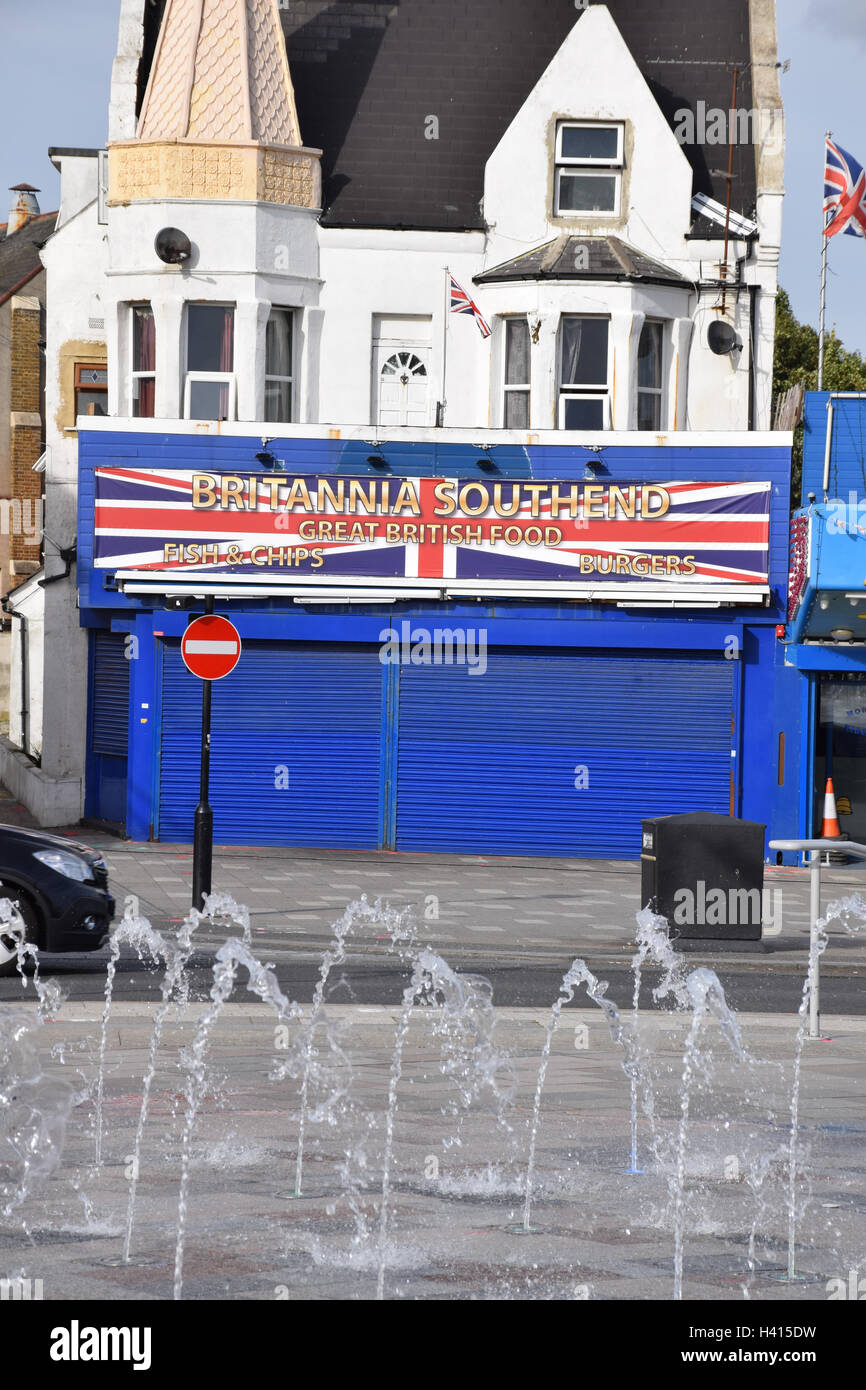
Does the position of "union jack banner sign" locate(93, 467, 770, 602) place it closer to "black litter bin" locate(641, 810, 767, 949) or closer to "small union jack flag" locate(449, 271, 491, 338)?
"small union jack flag" locate(449, 271, 491, 338)

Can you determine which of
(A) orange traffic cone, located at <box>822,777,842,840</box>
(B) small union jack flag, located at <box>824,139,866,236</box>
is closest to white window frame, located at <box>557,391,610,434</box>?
(B) small union jack flag, located at <box>824,139,866,236</box>

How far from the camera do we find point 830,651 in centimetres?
2548

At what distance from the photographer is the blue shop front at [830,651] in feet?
82.6

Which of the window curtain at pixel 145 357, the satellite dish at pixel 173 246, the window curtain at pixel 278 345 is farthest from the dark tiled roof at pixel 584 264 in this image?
the window curtain at pixel 145 357

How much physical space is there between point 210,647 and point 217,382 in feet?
27.7

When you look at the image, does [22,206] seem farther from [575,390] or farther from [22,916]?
[22,916]

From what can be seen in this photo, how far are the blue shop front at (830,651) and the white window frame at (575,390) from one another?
Result: 9.14 feet

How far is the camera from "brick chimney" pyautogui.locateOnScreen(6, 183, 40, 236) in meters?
67.6

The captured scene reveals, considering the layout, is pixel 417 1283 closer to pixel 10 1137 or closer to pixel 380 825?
pixel 10 1137

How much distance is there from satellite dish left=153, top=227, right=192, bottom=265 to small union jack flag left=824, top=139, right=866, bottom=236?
8870 millimetres

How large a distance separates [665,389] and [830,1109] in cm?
1803

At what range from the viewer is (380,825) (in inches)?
1011

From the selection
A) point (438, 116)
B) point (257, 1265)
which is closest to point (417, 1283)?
point (257, 1265)

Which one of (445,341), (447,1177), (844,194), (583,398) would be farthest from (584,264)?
(447,1177)
